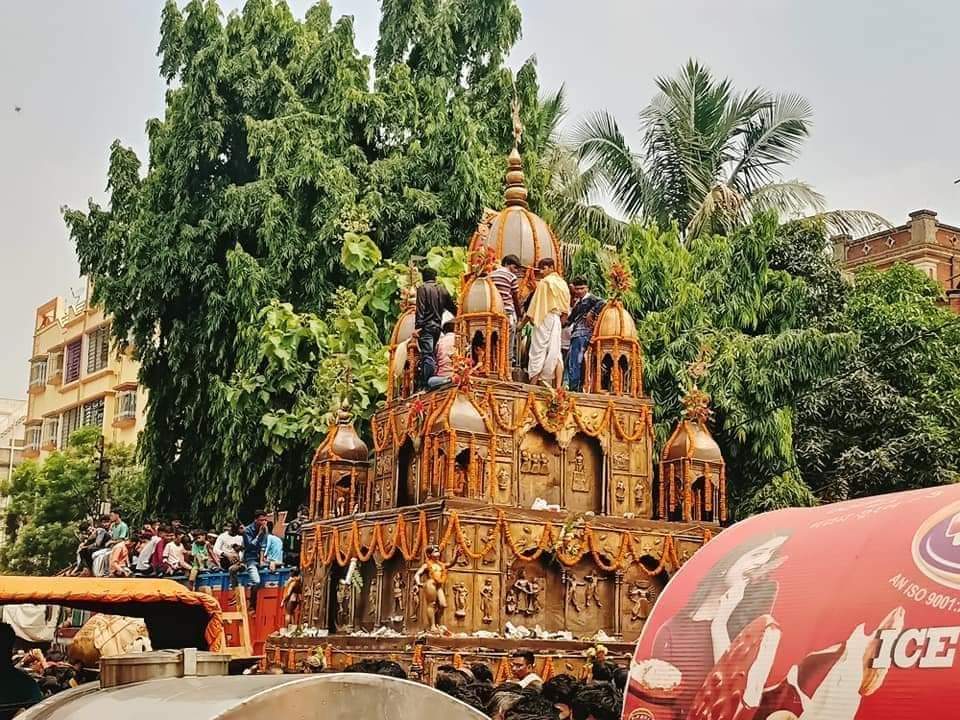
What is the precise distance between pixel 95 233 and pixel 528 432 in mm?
18049

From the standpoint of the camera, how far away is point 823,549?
5.80 meters

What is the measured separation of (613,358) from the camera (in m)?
18.4

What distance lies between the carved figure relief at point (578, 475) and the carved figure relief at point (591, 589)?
1.29m

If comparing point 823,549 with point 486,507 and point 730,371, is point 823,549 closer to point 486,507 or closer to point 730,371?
point 486,507

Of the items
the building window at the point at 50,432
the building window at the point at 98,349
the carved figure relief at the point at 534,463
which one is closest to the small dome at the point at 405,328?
the carved figure relief at the point at 534,463

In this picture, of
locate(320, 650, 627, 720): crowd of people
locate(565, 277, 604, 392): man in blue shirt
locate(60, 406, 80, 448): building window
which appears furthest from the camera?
locate(60, 406, 80, 448): building window

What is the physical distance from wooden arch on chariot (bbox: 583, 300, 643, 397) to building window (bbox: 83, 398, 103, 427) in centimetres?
4057

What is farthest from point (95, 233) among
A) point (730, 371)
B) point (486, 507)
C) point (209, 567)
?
point (486, 507)

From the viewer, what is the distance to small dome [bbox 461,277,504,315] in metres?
17.6

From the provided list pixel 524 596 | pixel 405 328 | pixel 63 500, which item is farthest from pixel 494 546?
pixel 63 500

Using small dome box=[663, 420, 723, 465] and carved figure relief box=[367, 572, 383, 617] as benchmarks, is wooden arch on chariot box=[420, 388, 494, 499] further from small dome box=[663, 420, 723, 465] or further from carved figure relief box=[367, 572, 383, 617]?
small dome box=[663, 420, 723, 465]

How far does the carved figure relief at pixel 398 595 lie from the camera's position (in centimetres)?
1670

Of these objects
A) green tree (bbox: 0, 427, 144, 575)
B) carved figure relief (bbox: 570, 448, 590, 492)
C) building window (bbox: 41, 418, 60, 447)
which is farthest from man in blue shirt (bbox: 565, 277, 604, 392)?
Answer: building window (bbox: 41, 418, 60, 447)

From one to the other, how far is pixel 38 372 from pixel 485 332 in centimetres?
5139
